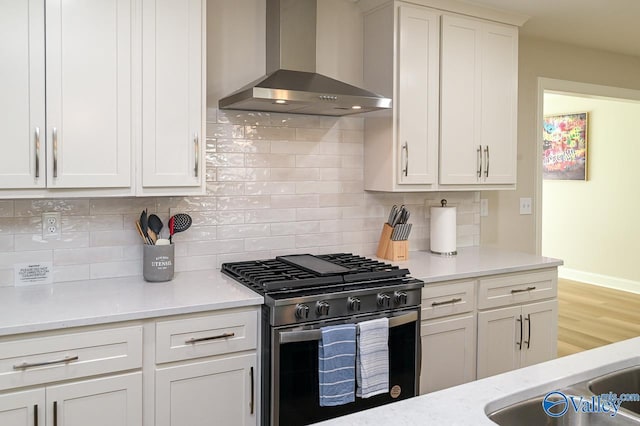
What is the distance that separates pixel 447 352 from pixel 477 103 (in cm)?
156

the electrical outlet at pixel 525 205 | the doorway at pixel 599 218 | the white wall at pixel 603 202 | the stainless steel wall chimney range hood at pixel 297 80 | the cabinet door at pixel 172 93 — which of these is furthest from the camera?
the white wall at pixel 603 202

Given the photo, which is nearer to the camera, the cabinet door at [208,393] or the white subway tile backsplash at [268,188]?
the cabinet door at [208,393]

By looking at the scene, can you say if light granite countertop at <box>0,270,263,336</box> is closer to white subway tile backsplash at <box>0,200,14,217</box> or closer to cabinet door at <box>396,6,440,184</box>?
white subway tile backsplash at <box>0,200,14,217</box>

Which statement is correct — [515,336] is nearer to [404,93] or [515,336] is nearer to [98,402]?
[404,93]

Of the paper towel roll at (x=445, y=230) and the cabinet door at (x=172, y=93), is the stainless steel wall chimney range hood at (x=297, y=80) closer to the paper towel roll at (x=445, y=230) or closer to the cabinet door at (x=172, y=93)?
the cabinet door at (x=172, y=93)

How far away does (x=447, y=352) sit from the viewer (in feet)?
9.57

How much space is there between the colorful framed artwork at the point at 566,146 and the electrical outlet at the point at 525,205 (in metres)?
2.85

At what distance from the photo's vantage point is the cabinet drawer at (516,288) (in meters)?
3.04

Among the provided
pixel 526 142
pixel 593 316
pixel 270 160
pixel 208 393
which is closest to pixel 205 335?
pixel 208 393

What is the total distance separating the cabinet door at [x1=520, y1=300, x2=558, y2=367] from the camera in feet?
10.6

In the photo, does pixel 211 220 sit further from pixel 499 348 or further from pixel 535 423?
pixel 535 423

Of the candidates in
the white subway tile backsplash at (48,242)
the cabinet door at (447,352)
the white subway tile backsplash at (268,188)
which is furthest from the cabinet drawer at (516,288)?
the white subway tile backsplash at (48,242)

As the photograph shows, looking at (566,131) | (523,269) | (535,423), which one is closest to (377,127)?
(523,269)

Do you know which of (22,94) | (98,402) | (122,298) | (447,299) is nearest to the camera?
(98,402)
